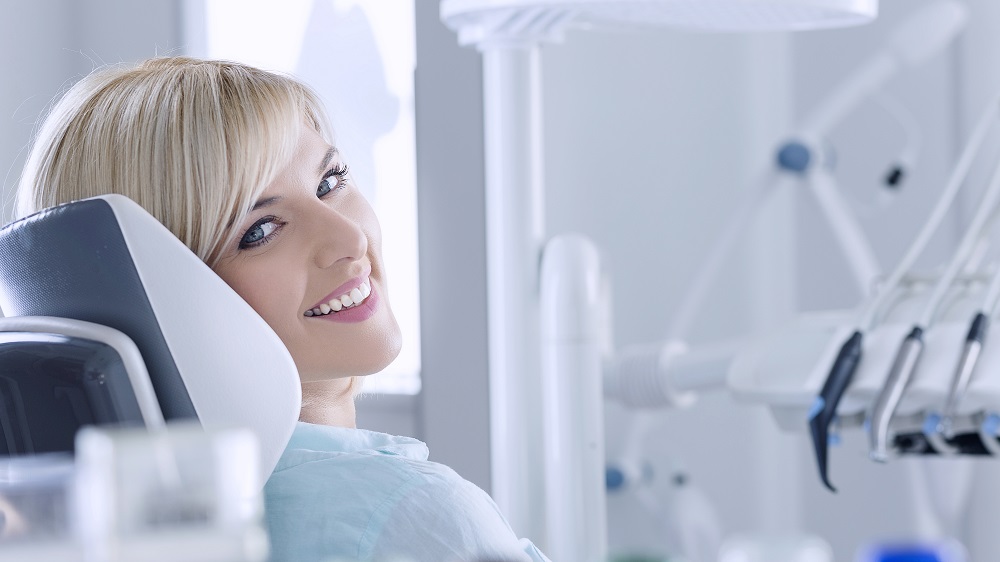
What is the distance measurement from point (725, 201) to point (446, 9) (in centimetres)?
101

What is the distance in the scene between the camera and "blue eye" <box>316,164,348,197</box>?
1.14 metres

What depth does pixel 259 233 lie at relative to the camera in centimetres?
102

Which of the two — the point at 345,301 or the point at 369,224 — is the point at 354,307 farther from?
the point at 369,224

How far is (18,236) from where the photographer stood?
84cm

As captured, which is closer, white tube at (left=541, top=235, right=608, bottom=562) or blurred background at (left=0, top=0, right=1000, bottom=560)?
white tube at (left=541, top=235, right=608, bottom=562)

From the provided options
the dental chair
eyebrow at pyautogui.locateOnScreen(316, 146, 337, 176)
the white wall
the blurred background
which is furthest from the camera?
the white wall

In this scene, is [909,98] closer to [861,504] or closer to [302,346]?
[861,504]

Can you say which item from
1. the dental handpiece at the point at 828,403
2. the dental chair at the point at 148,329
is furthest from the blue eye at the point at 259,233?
the dental handpiece at the point at 828,403

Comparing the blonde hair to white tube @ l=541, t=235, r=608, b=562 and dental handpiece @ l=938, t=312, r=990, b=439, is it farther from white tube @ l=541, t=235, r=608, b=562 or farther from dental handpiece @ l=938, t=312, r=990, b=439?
dental handpiece @ l=938, t=312, r=990, b=439

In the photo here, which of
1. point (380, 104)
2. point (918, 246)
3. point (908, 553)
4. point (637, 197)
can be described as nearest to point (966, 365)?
point (918, 246)

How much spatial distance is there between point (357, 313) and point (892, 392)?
0.53 metres

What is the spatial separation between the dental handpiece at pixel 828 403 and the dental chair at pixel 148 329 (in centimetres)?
61

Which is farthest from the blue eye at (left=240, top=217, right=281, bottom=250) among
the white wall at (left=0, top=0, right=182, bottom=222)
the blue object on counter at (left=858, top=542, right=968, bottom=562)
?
the white wall at (left=0, top=0, right=182, bottom=222)

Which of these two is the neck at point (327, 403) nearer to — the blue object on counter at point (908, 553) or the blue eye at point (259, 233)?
the blue eye at point (259, 233)
